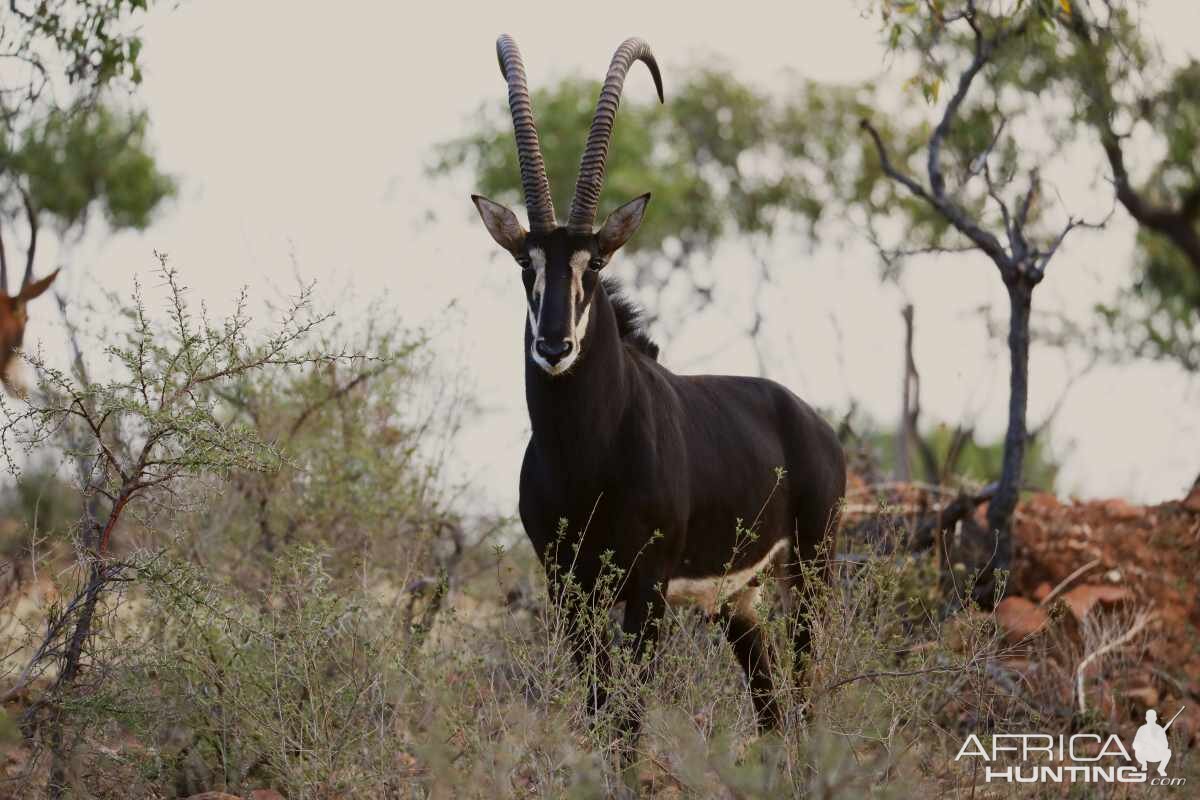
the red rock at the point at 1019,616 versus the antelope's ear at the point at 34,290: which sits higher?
the antelope's ear at the point at 34,290

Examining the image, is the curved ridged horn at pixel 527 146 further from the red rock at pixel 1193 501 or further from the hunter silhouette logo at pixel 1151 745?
the red rock at pixel 1193 501

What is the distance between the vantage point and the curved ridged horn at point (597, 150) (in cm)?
675

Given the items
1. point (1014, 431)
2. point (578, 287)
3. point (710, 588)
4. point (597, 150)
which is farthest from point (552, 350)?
point (1014, 431)

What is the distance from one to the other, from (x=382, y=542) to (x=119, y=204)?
18703 millimetres

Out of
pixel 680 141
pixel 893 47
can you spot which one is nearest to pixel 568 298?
pixel 893 47

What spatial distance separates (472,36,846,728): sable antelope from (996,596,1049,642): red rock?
250 centimetres

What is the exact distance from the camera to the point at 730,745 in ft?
16.8

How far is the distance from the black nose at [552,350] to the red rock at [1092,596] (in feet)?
15.8

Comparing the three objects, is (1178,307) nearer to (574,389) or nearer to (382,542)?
(382,542)

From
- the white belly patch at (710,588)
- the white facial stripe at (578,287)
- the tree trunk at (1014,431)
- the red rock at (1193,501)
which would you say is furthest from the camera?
the red rock at (1193,501)

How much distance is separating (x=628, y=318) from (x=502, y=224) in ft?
3.15
